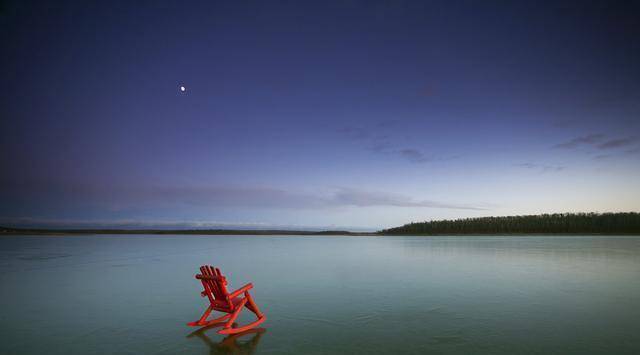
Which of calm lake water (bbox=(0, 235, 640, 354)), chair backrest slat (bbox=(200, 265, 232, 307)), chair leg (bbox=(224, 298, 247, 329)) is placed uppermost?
chair backrest slat (bbox=(200, 265, 232, 307))

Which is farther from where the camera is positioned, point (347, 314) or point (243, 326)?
point (347, 314)

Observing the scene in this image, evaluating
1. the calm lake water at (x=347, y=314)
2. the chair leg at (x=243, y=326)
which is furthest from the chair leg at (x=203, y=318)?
the chair leg at (x=243, y=326)

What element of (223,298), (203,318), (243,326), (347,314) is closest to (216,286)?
(223,298)

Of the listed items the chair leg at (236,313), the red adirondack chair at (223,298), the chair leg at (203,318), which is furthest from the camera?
the chair leg at (203,318)

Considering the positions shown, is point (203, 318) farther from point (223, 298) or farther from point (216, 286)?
point (216, 286)

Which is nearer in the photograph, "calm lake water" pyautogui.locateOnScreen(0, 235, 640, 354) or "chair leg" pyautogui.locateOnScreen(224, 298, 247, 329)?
"calm lake water" pyautogui.locateOnScreen(0, 235, 640, 354)

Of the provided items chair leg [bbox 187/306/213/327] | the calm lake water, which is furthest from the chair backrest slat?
the calm lake water

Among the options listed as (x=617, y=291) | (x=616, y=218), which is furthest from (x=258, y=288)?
(x=616, y=218)

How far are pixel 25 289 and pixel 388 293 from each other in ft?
41.3

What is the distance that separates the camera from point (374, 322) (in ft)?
26.0

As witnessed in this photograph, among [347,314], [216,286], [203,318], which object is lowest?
[347,314]

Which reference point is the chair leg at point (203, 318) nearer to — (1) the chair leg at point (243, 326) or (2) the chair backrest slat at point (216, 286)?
(2) the chair backrest slat at point (216, 286)

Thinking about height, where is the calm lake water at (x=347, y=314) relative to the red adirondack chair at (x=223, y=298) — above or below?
below

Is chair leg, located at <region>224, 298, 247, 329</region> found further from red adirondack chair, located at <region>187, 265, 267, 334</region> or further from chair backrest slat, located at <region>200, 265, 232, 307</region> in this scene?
chair backrest slat, located at <region>200, 265, 232, 307</region>
